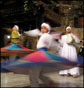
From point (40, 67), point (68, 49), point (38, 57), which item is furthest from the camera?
point (68, 49)

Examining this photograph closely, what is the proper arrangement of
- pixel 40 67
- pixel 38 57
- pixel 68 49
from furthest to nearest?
pixel 68 49 → pixel 40 67 → pixel 38 57

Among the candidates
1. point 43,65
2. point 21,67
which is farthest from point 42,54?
point 21,67

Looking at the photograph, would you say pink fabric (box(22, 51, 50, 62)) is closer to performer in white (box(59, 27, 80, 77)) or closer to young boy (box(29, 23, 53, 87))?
young boy (box(29, 23, 53, 87))

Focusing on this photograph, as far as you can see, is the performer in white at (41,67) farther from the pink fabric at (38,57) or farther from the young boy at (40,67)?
the pink fabric at (38,57)

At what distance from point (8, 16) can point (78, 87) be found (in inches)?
387

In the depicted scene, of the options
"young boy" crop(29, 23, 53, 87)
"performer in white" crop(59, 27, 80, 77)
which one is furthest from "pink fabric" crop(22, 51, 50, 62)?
"performer in white" crop(59, 27, 80, 77)

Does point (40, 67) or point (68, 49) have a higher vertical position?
point (68, 49)

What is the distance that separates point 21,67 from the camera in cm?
339

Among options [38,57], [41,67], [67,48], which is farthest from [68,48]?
[38,57]

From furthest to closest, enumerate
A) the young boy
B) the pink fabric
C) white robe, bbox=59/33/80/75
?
1. white robe, bbox=59/33/80/75
2. the young boy
3. the pink fabric

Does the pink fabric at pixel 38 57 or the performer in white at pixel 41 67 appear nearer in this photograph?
the pink fabric at pixel 38 57

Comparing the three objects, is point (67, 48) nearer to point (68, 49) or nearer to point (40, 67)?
point (68, 49)

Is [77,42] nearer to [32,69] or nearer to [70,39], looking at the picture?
[70,39]

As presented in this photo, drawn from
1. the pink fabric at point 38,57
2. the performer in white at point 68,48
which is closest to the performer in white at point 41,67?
the pink fabric at point 38,57
